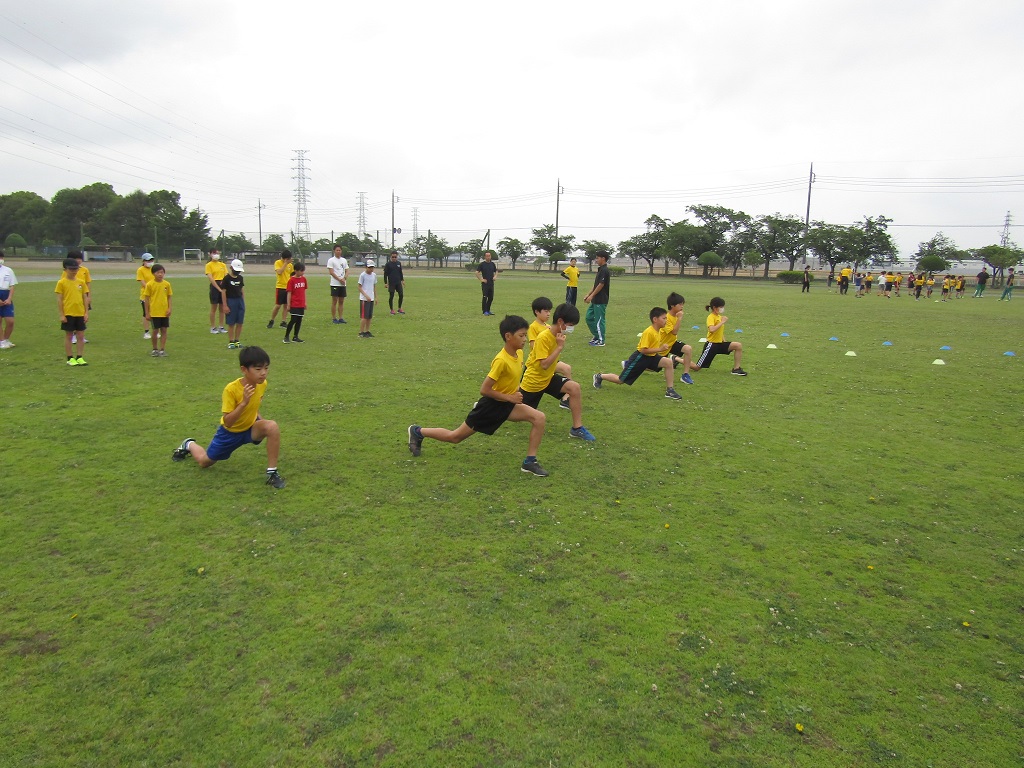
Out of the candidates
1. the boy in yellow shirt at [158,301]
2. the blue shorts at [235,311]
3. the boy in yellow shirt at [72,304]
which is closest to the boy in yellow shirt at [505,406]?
the boy in yellow shirt at [158,301]

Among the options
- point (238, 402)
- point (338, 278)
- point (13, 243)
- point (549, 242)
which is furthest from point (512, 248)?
point (238, 402)

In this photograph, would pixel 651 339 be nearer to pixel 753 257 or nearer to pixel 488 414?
pixel 488 414

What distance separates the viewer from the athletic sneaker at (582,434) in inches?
296

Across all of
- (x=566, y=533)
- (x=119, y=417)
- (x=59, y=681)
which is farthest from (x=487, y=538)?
(x=119, y=417)

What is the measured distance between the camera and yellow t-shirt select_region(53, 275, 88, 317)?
10.5 metres

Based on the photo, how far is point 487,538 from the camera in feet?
16.2

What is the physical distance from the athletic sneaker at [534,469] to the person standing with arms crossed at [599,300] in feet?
26.2

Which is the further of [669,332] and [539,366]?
[669,332]

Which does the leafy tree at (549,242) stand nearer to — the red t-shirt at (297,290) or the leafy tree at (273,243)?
the leafy tree at (273,243)

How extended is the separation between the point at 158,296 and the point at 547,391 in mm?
7755

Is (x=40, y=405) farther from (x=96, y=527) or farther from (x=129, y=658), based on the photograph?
(x=129, y=658)

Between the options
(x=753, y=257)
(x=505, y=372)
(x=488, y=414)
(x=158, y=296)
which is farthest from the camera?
(x=753, y=257)

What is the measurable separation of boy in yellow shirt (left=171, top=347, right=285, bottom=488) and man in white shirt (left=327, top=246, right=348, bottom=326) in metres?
10.7

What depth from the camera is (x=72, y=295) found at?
1059 cm
